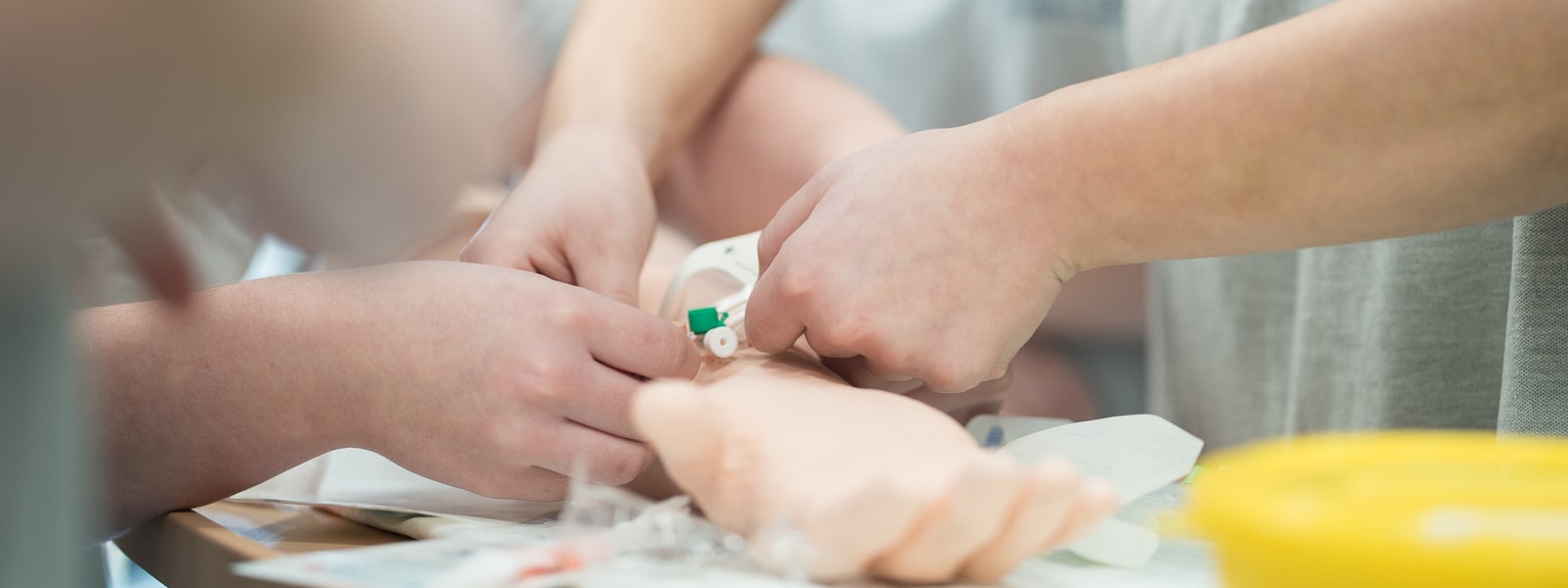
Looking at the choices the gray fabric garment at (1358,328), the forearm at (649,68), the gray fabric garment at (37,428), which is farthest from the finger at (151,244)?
the gray fabric garment at (1358,328)

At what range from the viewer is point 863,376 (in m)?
0.63

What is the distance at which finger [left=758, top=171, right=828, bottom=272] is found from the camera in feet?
1.98

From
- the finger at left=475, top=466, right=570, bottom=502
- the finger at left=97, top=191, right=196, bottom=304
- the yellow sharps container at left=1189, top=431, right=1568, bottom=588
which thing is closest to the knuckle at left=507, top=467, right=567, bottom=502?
the finger at left=475, top=466, right=570, bottom=502

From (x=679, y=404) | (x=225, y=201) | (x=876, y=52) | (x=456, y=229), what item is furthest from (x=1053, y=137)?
(x=876, y=52)

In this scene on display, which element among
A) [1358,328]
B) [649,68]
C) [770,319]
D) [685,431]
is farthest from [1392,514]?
[649,68]

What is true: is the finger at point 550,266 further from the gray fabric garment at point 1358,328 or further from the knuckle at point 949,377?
the gray fabric garment at point 1358,328

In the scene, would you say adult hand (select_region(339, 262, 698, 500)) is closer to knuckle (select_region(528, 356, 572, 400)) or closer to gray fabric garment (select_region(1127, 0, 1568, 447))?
knuckle (select_region(528, 356, 572, 400))

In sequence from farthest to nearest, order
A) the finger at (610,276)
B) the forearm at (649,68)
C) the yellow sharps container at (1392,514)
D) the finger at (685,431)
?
the forearm at (649,68) < the finger at (610,276) < the finger at (685,431) < the yellow sharps container at (1392,514)

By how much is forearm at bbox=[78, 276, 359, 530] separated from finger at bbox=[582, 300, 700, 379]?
0.13m

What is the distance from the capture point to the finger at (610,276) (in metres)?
0.71

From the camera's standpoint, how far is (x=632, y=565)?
1.36ft

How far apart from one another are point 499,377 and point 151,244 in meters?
0.22

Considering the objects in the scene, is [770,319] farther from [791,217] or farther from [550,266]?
[550,266]

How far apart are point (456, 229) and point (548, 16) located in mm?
530
